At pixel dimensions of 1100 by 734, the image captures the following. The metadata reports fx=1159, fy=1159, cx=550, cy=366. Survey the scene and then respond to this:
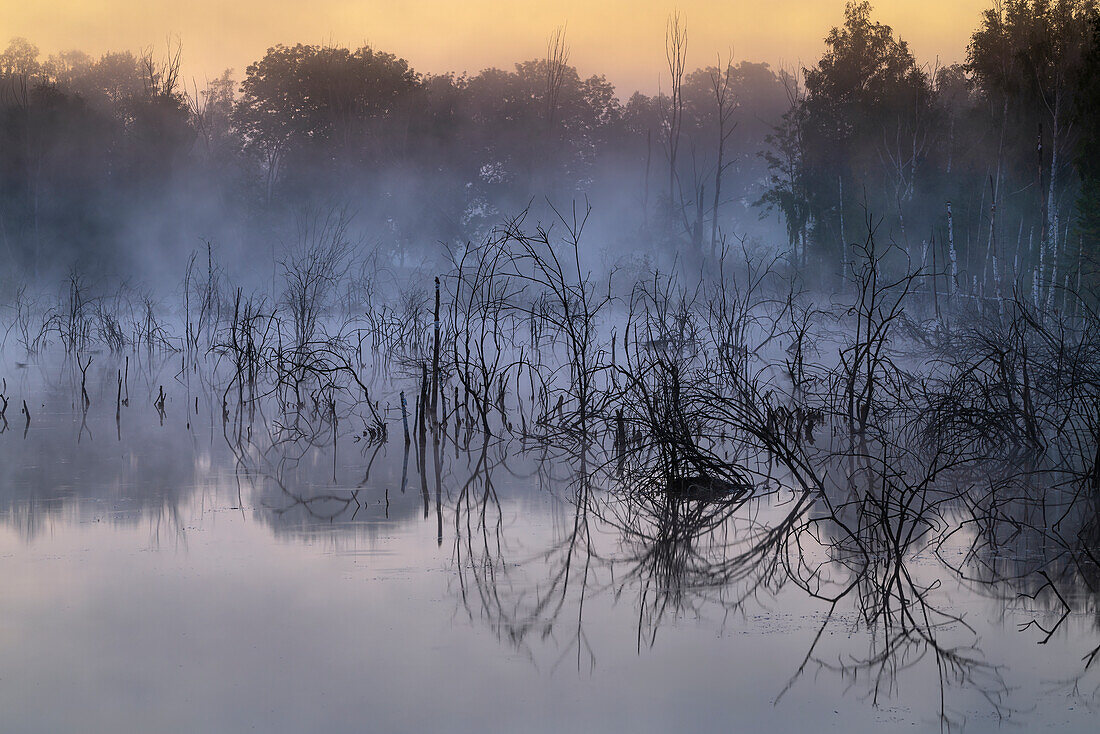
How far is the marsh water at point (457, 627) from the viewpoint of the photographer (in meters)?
2.91

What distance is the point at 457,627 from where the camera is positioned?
3.57 m

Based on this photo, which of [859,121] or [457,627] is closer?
[457,627]

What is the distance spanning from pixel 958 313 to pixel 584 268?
60.8 feet

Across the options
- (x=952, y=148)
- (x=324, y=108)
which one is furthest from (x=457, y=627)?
(x=324, y=108)

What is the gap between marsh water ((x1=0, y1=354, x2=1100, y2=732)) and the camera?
115 inches

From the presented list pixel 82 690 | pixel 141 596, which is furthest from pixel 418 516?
pixel 82 690

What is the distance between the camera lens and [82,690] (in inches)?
121

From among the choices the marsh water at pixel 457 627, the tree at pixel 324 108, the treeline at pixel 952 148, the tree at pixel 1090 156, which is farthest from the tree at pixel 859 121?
the marsh water at pixel 457 627

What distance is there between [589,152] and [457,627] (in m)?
33.4

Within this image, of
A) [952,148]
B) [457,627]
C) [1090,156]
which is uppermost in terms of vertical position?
[952,148]

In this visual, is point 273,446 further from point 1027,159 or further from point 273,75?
point 273,75

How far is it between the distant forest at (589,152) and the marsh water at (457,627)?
1112 centimetres

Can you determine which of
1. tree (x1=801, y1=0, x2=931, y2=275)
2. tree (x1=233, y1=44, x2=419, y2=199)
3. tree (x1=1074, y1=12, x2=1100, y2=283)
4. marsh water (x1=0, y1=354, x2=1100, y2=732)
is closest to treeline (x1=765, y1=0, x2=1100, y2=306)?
tree (x1=801, y1=0, x2=931, y2=275)

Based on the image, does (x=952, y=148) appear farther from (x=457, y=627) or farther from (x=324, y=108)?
(x=457, y=627)
